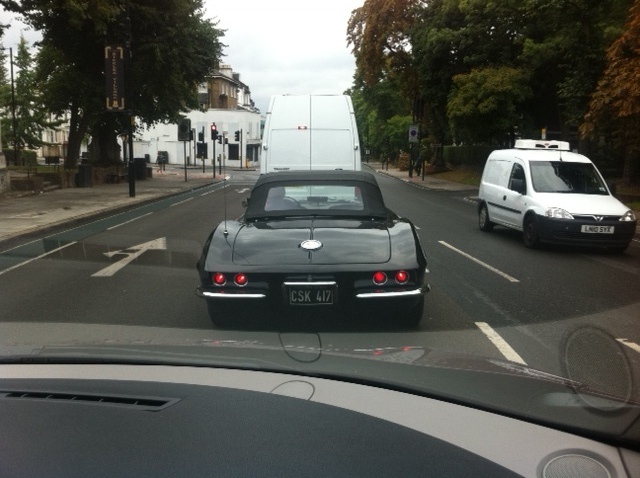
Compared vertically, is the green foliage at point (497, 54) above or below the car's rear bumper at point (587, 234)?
above

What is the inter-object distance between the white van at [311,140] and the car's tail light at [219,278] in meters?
9.27

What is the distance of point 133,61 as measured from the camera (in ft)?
97.0

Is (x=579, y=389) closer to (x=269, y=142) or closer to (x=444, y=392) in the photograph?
(x=444, y=392)

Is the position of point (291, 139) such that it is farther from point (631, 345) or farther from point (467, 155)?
point (467, 155)

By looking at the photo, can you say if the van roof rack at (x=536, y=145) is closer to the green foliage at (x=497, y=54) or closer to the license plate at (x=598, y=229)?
the license plate at (x=598, y=229)

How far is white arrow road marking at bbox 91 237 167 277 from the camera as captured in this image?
952 cm

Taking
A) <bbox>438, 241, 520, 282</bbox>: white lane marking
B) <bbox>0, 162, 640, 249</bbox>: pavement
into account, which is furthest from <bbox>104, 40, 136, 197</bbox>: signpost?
<bbox>438, 241, 520, 282</bbox>: white lane marking

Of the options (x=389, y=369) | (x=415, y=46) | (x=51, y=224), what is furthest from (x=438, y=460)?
(x=415, y=46)

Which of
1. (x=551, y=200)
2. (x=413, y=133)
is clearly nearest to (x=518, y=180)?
(x=551, y=200)

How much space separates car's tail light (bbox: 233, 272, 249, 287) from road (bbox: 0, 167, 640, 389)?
0.64 metres

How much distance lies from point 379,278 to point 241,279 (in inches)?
45.2

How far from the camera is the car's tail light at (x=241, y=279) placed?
5.50 m

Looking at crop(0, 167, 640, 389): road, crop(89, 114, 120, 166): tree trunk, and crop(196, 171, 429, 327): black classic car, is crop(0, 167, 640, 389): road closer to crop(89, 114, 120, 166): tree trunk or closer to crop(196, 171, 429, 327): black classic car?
crop(196, 171, 429, 327): black classic car

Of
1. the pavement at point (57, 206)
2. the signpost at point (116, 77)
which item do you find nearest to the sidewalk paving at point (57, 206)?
the pavement at point (57, 206)
